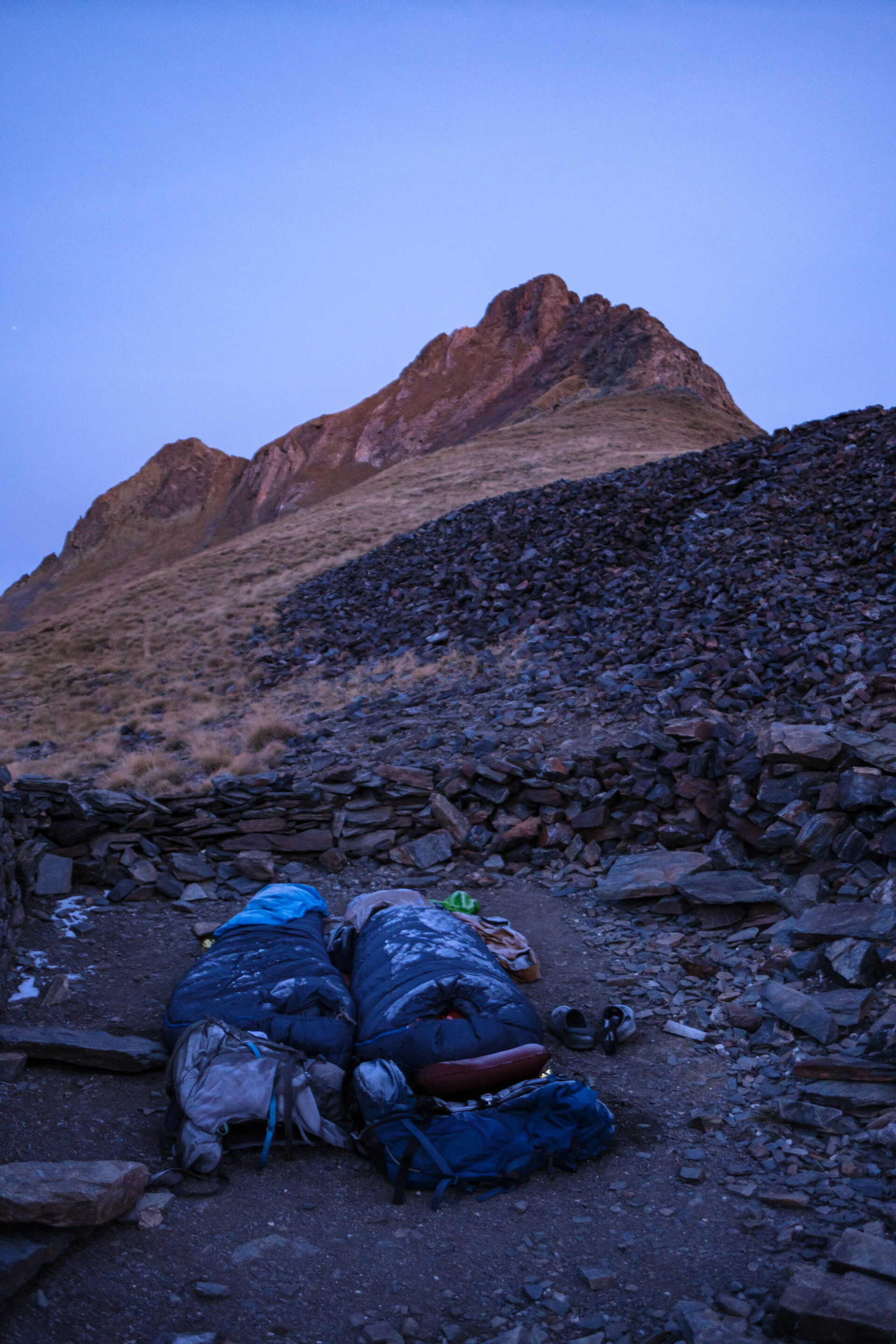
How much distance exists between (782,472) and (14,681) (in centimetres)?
1706

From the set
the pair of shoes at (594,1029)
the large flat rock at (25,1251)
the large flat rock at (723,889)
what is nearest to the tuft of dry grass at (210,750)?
the large flat rock at (723,889)

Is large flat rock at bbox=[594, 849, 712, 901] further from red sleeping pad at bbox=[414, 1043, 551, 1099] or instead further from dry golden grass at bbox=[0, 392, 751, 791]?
dry golden grass at bbox=[0, 392, 751, 791]

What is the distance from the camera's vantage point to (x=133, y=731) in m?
13.7

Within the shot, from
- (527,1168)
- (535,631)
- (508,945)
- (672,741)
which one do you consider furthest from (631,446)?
(527,1168)

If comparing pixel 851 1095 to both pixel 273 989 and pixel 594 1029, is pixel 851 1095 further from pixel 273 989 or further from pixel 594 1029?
pixel 273 989

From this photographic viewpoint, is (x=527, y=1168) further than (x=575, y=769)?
No

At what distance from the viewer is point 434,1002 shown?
4199 mm

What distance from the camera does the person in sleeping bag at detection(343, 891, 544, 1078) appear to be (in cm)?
398

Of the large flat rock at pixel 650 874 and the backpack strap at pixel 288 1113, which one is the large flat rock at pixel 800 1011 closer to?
the large flat rock at pixel 650 874

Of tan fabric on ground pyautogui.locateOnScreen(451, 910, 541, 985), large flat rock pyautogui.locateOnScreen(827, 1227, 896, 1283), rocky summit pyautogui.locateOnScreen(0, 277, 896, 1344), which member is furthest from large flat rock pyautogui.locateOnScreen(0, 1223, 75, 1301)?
tan fabric on ground pyautogui.locateOnScreen(451, 910, 541, 985)

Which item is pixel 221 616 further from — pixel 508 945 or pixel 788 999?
pixel 788 999

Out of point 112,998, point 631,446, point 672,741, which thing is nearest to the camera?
point 112,998

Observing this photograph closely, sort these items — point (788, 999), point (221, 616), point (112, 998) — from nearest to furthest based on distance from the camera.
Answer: point (788, 999) → point (112, 998) → point (221, 616)

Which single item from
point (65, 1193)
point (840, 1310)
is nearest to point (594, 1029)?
point (840, 1310)
